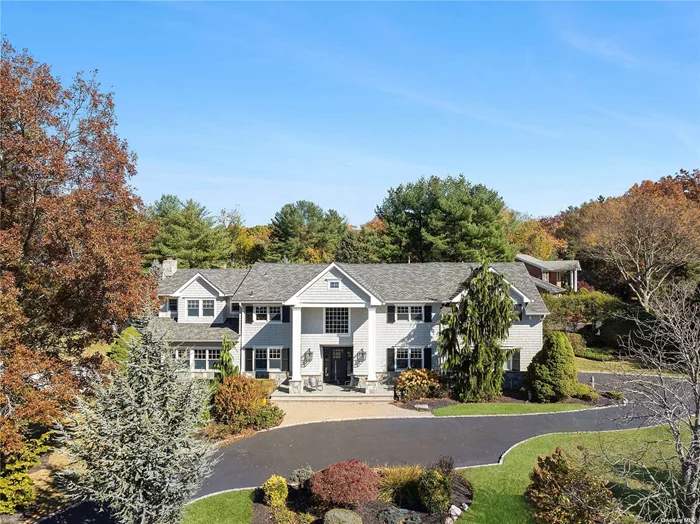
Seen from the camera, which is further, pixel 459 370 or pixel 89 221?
pixel 459 370

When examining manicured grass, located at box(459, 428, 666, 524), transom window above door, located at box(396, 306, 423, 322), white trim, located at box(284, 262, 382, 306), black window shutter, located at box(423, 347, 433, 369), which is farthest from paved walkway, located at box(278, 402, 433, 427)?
manicured grass, located at box(459, 428, 666, 524)

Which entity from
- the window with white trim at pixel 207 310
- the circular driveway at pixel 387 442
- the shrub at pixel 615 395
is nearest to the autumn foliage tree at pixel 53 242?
the circular driveway at pixel 387 442

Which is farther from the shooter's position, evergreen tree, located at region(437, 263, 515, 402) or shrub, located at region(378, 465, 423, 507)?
evergreen tree, located at region(437, 263, 515, 402)

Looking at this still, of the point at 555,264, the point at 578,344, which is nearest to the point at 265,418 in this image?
the point at 578,344

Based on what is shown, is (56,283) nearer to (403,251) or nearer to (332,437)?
(332,437)

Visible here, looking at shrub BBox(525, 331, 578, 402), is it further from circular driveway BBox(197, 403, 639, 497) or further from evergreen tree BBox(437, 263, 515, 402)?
evergreen tree BBox(437, 263, 515, 402)

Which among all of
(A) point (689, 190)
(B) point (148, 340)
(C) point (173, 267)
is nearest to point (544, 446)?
(B) point (148, 340)

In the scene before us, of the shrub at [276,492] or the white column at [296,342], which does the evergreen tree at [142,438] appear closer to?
the shrub at [276,492]
